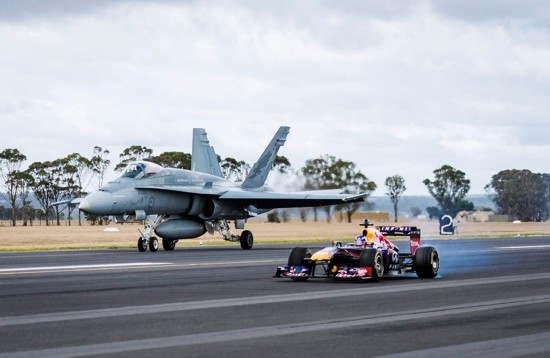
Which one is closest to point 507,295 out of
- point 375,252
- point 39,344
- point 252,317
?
point 375,252

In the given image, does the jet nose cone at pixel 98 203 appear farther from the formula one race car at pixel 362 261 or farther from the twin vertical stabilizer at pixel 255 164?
the formula one race car at pixel 362 261

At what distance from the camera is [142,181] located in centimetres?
3906

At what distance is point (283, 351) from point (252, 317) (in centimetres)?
325

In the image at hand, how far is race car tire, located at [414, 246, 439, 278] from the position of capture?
2062 centimetres

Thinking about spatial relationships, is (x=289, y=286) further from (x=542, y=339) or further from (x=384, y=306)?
(x=542, y=339)

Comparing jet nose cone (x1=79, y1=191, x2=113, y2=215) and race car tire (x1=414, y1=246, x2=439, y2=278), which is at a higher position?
jet nose cone (x1=79, y1=191, x2=113, y2=215)

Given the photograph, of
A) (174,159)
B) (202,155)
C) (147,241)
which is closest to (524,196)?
(174,159)

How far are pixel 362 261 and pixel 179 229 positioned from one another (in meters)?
21.3

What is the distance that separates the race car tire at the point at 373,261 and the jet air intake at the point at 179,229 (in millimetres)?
20265

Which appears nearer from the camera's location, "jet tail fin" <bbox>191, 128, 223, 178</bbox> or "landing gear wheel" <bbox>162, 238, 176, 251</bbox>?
"landing gear wheel" <bbox>162, 238, 176, 251</bbox>

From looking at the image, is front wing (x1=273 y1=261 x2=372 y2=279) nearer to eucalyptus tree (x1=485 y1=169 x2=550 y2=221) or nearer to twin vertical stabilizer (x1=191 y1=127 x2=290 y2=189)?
twin vertical stabilizer (x1=191 y1=127 x2=290 y2=189)

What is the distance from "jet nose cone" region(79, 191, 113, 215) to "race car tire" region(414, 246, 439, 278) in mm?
18844

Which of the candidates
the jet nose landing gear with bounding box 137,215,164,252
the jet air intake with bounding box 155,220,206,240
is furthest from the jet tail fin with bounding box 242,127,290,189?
the jet nose landing gear with bounding box 137,215,164,252

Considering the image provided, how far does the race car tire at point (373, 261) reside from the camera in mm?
19266
